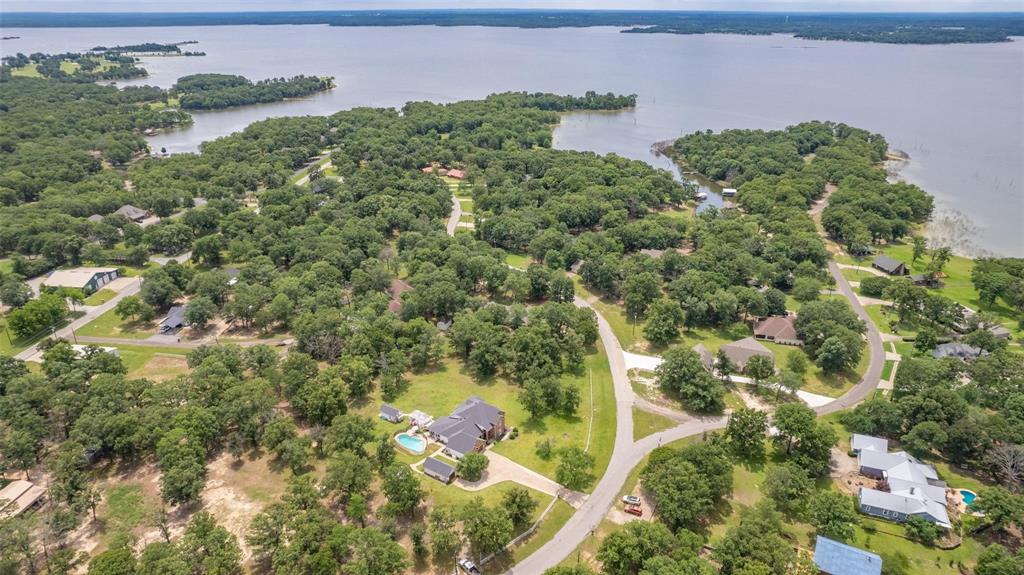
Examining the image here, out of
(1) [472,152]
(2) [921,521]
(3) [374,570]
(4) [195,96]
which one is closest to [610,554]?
(3) [374,570]

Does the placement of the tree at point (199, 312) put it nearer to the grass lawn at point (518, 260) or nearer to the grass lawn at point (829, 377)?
the grass lawn at point (518, 260)

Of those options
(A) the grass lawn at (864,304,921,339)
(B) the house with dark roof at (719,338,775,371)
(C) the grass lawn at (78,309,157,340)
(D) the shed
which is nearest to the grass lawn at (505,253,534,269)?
(B) the house with dark roof at (719,338,775,371)

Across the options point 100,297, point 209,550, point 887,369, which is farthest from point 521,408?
point 100,297

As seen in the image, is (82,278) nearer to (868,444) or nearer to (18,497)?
(18,497)

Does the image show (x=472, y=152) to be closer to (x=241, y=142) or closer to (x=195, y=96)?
(x=241, y=142)

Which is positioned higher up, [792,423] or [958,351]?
[792,423]

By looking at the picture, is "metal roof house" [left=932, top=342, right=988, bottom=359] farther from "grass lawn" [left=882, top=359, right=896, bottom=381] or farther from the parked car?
the parked car

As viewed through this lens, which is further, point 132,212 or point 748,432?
point 132,212

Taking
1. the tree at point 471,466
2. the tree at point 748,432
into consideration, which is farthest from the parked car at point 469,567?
the tree at point 748,432
